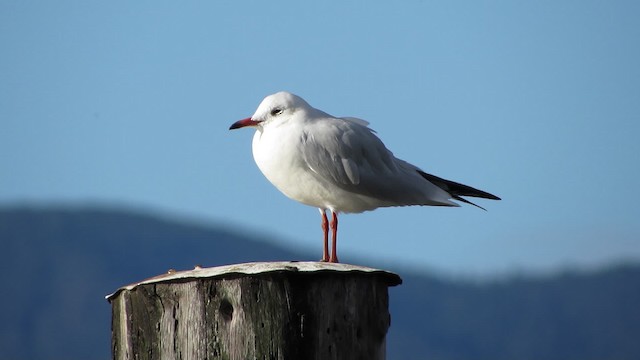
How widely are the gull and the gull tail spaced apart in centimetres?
25

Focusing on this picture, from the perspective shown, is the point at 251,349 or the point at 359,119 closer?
the point at 251,349

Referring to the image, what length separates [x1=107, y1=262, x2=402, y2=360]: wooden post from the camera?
4867 mm

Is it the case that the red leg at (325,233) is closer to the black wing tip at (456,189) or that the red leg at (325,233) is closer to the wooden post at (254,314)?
the black wing tip at (456,189)

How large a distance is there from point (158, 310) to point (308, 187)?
10.5ft

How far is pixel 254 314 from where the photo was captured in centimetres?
487

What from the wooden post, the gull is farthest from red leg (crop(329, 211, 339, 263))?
the wooden post

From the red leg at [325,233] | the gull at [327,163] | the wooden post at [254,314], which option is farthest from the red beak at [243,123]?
Result: the wooden post at [254,314]

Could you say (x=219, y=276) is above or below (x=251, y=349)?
above

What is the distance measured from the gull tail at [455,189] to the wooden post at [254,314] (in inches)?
156

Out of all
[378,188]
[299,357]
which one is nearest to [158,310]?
[299,357]

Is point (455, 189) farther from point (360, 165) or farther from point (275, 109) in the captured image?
point (275, 109)

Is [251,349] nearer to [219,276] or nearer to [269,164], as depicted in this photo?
[219,276]

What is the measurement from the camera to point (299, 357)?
4.90m

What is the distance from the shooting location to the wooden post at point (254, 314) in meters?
4.87
